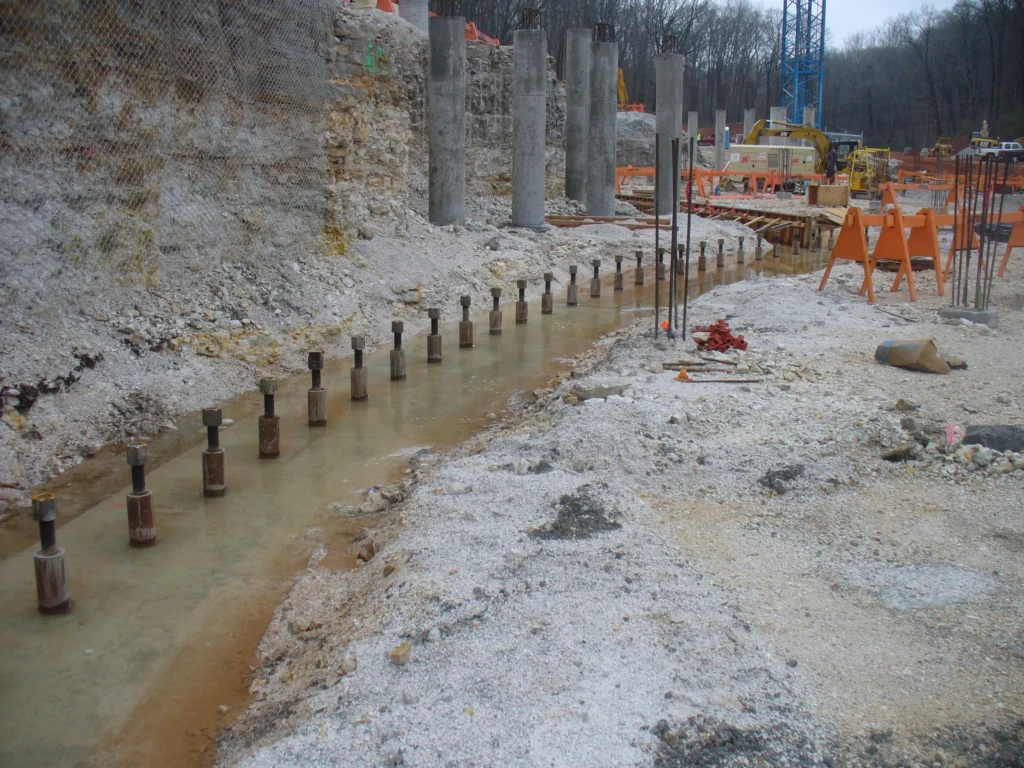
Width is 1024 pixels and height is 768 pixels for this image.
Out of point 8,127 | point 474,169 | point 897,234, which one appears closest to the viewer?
point 8,127

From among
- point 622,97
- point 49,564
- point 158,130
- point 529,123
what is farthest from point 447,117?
point 622,97

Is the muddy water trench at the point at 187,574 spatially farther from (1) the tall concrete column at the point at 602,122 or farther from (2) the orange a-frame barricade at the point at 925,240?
(1) the tall concrete column at the point at 602,122

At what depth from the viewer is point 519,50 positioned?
21969 mm

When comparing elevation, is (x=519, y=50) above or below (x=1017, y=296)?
above

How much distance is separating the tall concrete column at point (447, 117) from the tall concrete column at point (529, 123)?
7.03 feet

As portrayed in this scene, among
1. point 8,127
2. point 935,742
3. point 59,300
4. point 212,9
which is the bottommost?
point 935,742

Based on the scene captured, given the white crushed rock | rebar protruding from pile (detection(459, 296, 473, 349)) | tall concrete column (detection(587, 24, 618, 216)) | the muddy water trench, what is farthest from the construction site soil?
tall concrete column (detection(587, 24, 618, 216))

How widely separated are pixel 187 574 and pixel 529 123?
1791 cm

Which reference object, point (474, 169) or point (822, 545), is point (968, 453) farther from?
point (474, 169)

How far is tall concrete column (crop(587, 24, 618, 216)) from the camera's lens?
2542 centimetres

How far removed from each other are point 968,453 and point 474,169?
22.1 m

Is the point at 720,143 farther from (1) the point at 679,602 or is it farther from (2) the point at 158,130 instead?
(1) the point at 679,602

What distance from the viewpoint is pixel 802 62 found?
63.7m

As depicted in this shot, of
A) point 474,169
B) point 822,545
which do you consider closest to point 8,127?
point 822,545
